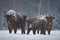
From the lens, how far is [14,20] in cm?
1000

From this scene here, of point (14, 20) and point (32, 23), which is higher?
point (14, 20)

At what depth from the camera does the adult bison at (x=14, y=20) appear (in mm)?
9837

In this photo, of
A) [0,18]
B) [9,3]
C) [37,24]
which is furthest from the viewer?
[9,3]

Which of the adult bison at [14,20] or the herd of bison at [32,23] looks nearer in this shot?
the herd of bison at [32,23]

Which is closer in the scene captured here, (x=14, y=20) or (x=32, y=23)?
(x=32, y=23)

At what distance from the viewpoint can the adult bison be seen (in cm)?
984

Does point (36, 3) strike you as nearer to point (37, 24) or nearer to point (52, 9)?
point (52, 9)

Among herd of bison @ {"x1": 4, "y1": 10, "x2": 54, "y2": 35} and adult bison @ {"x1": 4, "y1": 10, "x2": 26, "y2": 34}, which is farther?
adult bison @ {"x1": 4, "y1": 10, "x2": 26, "y2": 34}

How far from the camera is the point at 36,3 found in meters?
19.3

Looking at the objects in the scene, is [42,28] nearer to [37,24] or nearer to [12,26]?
[37,24]

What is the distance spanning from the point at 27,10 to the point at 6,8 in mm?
1448

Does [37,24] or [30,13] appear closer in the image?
[37,24]

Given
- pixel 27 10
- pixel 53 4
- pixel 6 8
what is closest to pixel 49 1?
pixel 53 4

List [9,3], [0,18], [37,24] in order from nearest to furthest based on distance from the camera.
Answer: [37,24] → [0,18] → [9,3]
